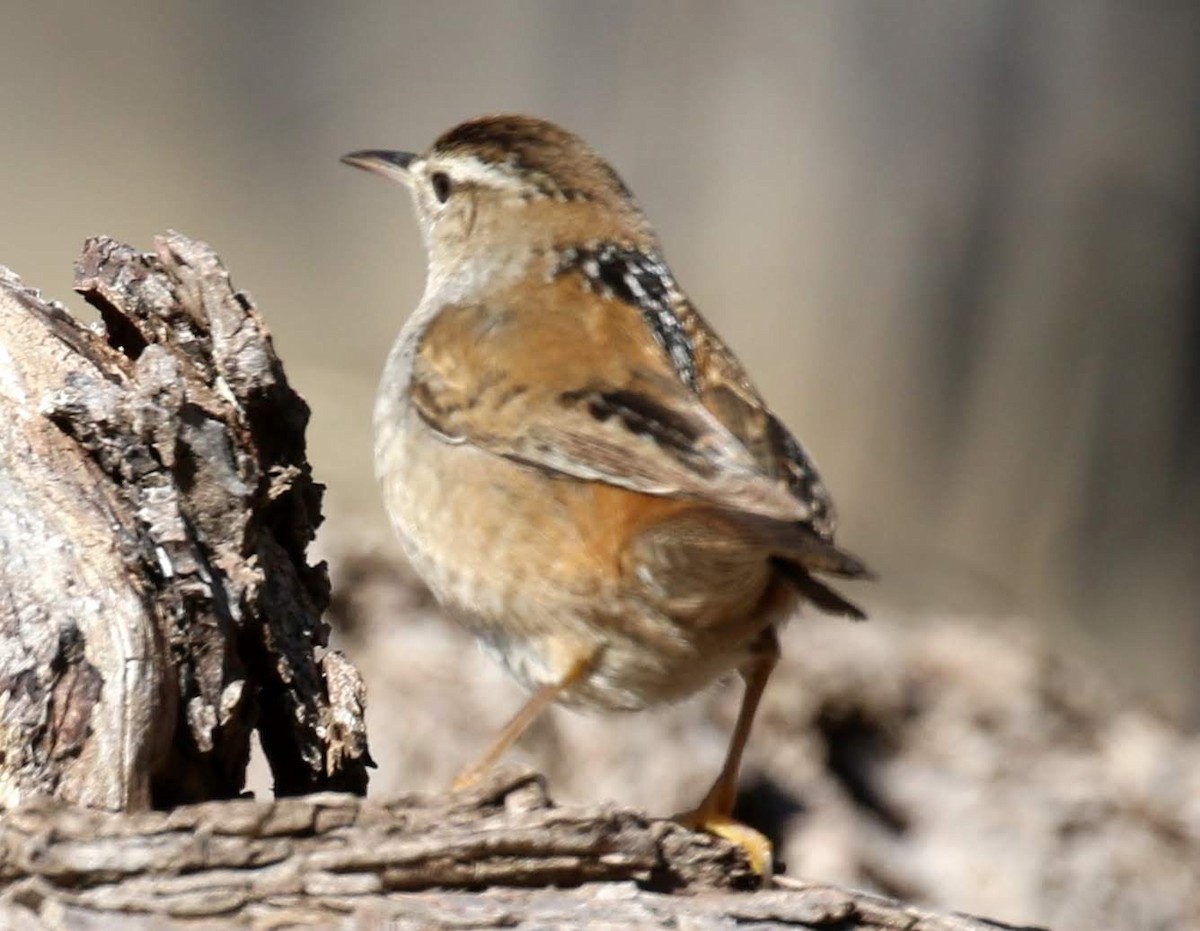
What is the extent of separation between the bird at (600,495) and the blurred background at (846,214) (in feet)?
7.66

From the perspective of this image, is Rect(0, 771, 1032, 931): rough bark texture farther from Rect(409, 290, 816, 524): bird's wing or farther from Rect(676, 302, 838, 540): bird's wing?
Rect(676, 302, 838, 540): bird's wing

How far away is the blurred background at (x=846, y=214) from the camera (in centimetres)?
756

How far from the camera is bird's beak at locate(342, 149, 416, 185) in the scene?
6105 mm

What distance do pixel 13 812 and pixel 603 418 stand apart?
5.44 feet

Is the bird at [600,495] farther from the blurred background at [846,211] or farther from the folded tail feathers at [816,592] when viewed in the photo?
the blurred background at [846,211]

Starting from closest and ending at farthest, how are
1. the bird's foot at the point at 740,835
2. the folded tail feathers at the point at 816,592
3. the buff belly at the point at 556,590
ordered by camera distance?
the folded tail feathers at the point at 816,592, the bird's foot at the point at 740,835, the buff belly at the point at 556,590

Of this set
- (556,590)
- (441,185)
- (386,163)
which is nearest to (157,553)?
(556,590)

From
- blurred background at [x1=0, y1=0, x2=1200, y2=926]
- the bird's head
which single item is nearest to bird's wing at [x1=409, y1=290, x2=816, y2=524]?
the bird's head

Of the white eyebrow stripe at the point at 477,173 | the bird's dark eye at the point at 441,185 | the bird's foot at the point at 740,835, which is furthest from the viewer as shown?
the bird's dark eye at the point at 441,185

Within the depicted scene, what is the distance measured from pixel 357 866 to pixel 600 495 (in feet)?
3.97

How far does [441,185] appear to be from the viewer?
19.6ft

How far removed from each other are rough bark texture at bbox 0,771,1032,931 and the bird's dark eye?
260 centimetres

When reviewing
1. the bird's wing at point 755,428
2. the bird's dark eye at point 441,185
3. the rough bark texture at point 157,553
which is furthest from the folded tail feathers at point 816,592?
the bird's dark eye at point 441,185

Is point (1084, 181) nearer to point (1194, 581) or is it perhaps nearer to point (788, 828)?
point (1194, 581)
